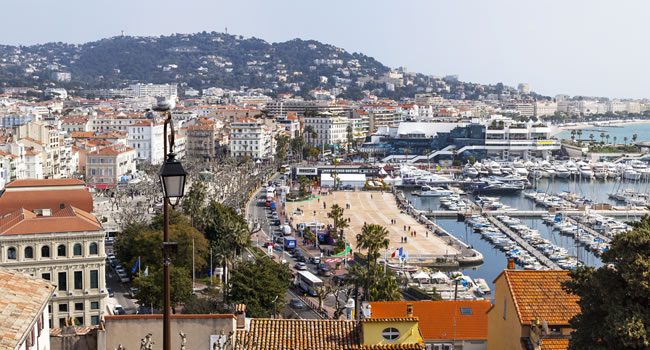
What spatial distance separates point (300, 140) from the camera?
94312 millimetres

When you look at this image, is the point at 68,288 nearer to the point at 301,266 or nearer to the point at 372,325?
the point at 301,266

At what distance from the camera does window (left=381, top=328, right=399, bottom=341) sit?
12.7 m

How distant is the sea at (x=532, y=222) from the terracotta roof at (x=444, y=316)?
1709 centimetres

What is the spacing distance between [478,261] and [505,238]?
21.9ft

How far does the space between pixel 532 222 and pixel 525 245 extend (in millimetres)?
11115

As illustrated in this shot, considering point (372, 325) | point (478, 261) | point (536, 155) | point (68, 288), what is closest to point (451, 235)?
point (478, 261)

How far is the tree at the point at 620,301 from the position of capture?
9.75m

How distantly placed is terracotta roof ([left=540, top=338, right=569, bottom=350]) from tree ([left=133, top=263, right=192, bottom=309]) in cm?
1484

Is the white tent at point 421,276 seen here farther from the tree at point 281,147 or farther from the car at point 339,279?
the tree at point 281,147

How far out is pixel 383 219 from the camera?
176 ft

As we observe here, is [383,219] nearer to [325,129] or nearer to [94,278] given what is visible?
[94,278]

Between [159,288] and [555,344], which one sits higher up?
[555,344]

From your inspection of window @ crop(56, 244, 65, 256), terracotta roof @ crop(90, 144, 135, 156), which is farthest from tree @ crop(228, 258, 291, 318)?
terracotta roof @ crop(90, 144, 135, 156)

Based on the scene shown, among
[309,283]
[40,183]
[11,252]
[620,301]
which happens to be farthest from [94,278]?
[620,301]
